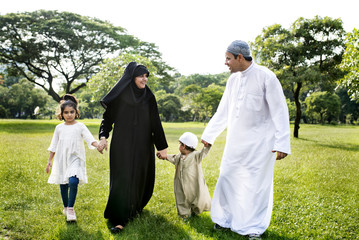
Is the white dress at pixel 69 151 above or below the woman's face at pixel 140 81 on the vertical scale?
below

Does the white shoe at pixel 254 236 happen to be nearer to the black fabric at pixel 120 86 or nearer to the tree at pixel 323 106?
the black fabric at pixel 120 86

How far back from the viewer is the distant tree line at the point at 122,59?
1853 cm

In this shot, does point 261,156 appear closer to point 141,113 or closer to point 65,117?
point 141,113

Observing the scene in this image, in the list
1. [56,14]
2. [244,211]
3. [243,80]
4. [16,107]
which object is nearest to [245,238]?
[244,211]

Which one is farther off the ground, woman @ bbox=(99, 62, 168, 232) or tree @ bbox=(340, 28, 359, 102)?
tree @ bbox=(340, 28, 359, 102)

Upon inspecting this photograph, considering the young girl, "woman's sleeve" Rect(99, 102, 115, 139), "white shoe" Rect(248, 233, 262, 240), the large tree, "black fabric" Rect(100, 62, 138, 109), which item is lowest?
"white shoe" Rect(248, 233, 262, 240)

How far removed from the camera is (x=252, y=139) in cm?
363

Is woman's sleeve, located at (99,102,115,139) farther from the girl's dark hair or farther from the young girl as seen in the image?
the girl's dark hair

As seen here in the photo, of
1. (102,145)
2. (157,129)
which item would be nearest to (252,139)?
(157,129)

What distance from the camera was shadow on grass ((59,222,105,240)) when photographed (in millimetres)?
3719

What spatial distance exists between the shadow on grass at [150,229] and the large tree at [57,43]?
30.0 meters

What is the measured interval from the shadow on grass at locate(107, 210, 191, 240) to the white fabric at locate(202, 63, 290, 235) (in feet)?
2.56

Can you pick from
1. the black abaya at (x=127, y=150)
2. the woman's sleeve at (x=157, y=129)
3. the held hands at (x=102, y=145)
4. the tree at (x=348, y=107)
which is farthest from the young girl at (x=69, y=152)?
the tree at (x=348, y=107)

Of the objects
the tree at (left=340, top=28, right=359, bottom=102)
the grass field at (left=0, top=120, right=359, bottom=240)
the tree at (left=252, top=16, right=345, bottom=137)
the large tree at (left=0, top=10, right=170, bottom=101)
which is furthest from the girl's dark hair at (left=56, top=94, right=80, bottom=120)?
the large tree at (left=0, top=10, right=170, bottom=101)
